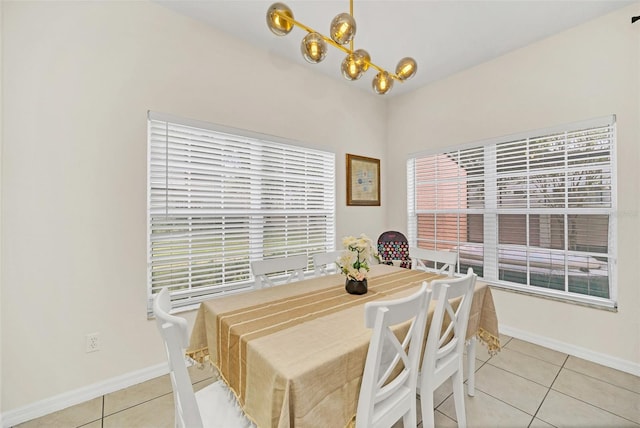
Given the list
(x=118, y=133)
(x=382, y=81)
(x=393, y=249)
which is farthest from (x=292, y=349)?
(x=393, y=249)

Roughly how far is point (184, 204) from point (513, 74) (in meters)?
3.54

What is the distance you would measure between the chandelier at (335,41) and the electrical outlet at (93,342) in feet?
7.79

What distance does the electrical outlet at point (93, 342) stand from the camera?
1944 mm

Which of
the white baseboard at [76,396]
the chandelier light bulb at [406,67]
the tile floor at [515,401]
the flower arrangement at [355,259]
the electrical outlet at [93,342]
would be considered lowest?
the tile floor at [515,401]

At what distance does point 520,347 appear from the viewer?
8.68ft

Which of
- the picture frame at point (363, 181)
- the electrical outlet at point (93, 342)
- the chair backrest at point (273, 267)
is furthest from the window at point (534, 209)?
the electrical outlet at point (93, 342)

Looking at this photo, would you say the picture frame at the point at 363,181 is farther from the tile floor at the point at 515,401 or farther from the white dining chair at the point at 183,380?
the white dining chair at the point at 183,380

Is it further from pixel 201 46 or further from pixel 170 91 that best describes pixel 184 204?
pixel 201 46

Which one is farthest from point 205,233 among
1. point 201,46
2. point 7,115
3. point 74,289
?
point 201,46

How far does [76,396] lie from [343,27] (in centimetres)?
294

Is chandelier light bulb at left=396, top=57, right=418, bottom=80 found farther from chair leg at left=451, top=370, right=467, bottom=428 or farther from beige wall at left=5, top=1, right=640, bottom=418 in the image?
chair leg at left=451, top=370, right=467, bottom=428

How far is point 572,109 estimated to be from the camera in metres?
2.54

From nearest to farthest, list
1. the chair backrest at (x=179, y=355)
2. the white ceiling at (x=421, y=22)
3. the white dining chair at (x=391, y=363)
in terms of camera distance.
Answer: the chair backrest at (x=179, y=355)
the white dining chair at (x=391, y=363)
the white ceiling at (x=421, y=22)

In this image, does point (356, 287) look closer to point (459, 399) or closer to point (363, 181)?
point (459, 399)
